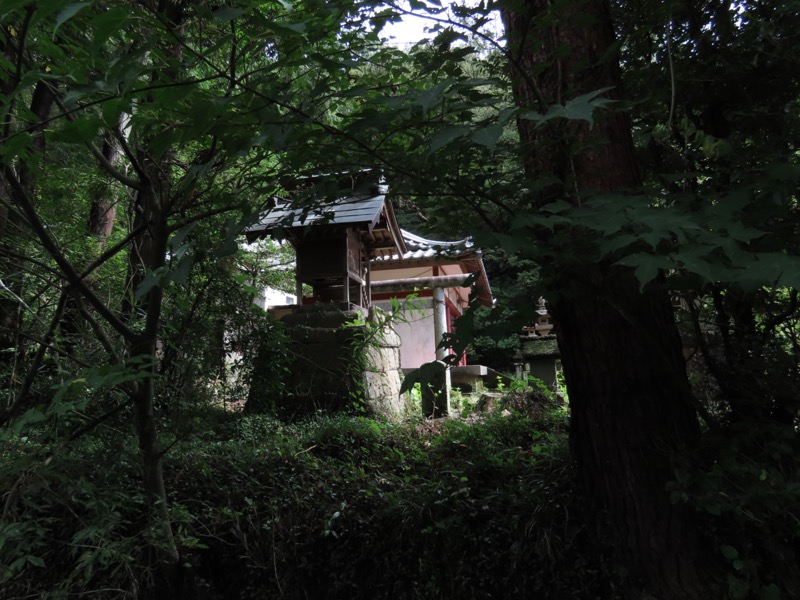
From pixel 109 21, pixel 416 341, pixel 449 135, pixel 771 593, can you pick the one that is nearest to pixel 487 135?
pixel 449 135

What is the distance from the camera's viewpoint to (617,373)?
82.9 inches

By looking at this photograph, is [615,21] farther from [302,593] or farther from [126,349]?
[302,593]

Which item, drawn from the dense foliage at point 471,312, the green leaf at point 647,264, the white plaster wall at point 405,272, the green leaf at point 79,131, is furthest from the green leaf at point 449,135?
the white plaster wall at point 405,272

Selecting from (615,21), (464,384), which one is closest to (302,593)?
(615,21)

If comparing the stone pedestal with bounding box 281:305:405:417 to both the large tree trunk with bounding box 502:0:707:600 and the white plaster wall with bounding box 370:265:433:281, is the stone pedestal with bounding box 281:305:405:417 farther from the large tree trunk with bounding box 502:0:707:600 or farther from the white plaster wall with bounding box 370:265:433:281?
the white plaster wall with bounding box 370:265:433:281

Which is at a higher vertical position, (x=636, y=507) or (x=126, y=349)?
(x=126, y=349)

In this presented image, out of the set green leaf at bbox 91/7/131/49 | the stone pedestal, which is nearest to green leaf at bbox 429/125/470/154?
green leaf at bbox 91/7/131/49

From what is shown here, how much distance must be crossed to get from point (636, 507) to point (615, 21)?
237cm

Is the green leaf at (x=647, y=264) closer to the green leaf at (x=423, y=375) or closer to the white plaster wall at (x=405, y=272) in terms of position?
the green leaf at (x=423, y=375)

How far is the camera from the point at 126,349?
8.95 feet

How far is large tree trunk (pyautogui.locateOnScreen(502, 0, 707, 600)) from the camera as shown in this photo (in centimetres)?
199

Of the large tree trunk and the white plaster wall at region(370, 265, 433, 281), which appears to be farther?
the white plaster wall at region(370, 265, 433, 281)

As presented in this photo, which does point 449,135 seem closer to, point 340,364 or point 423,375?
point 423,375

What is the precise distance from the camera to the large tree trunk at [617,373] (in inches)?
78.5
